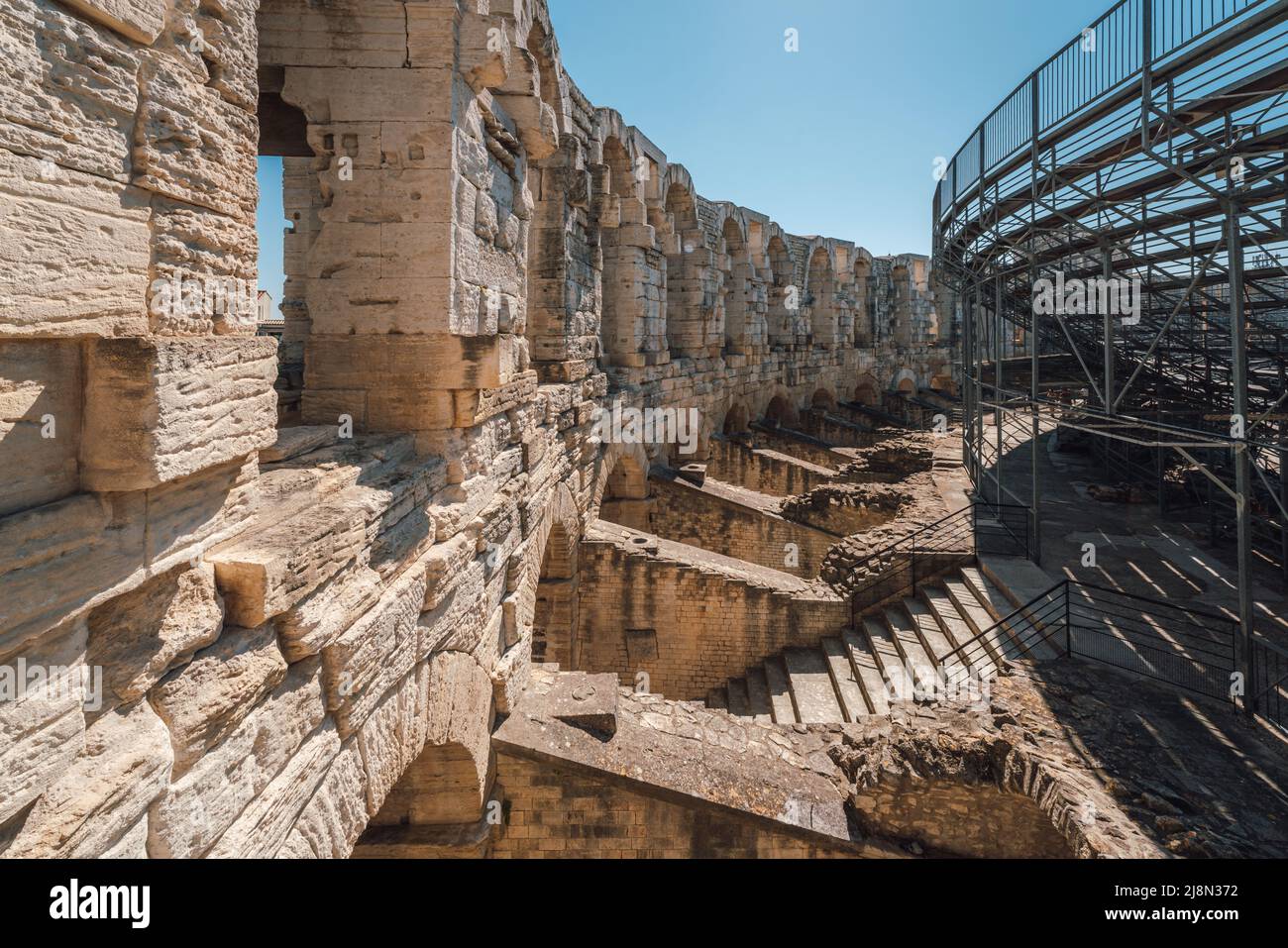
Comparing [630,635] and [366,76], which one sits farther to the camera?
[630,635]

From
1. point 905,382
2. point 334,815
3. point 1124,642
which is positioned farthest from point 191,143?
point 905,382

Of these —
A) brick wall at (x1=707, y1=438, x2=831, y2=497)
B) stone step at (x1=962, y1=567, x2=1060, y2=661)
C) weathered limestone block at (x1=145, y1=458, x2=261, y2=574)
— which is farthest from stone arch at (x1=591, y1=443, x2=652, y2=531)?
weathered limestone block at (x1=145, y1=458, x2=261, y2=574)

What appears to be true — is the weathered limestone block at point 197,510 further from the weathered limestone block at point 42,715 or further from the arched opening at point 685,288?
the arched opening at point 685,288

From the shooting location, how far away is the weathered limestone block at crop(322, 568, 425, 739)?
3.24m

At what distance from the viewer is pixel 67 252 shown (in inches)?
79.8

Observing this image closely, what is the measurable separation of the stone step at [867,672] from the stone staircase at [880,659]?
1 cm

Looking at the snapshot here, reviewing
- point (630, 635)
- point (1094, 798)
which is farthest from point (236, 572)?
point (630, 635)

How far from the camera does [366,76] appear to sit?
14.5ft

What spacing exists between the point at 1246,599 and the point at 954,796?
2791 mm

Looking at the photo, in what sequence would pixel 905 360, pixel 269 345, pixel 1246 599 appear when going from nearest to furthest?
pixel 269 345, pixel 1246 599, pixel 905 360

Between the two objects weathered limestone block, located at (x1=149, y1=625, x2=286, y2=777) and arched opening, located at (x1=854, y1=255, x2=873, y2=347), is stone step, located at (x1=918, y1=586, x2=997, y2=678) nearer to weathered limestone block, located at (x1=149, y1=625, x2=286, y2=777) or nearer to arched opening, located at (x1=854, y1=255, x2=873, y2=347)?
weathered limestone block, located at (x1=149, y1=625, x2=286, y2=777)

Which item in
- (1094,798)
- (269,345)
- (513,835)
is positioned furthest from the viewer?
(513,835)

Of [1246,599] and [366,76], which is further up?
[366,76]
